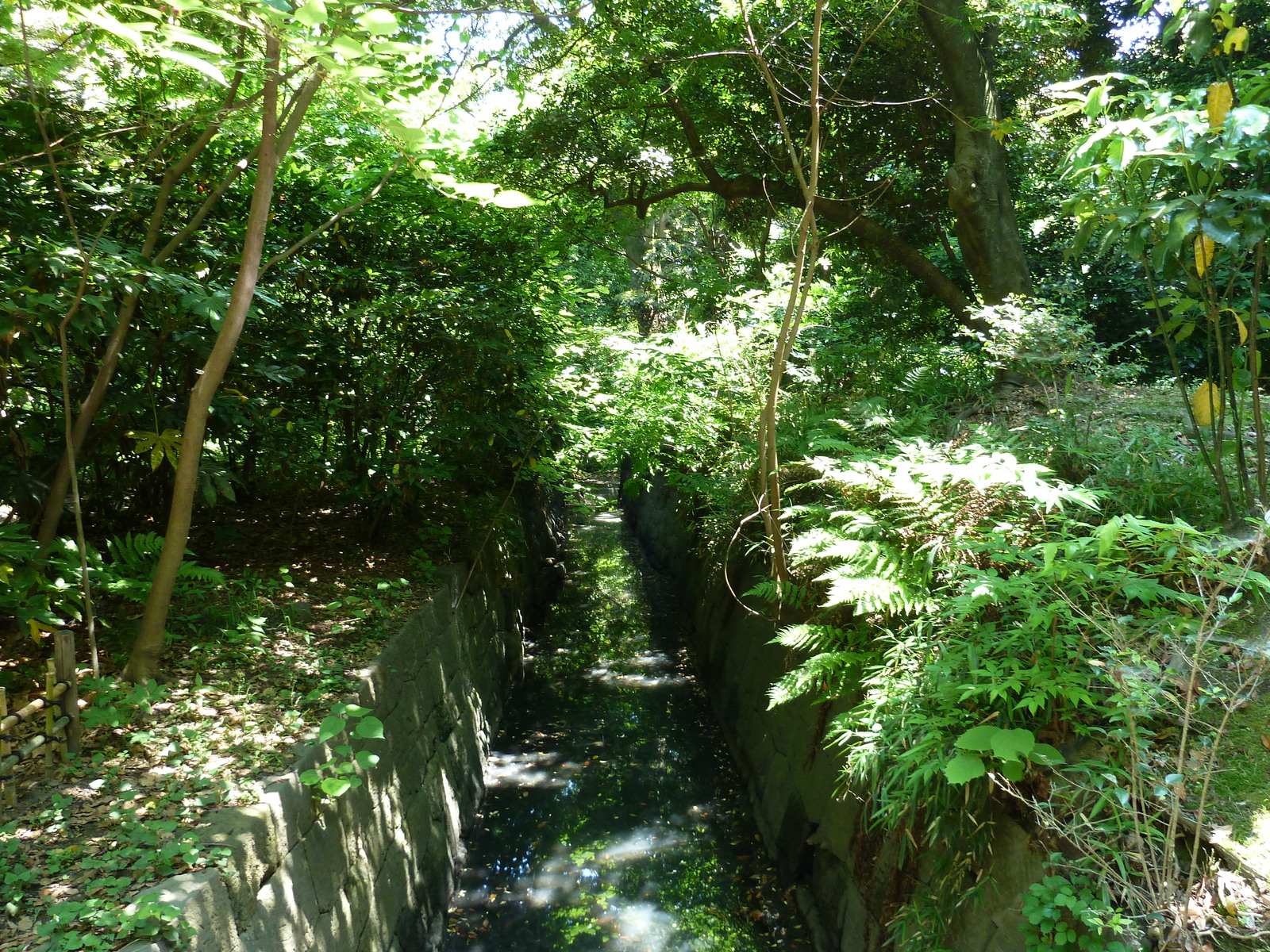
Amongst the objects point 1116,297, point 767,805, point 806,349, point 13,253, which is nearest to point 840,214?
point 806,349

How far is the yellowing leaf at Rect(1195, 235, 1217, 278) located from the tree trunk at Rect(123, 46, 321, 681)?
3.78 m

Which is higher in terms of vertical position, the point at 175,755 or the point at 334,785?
the point at 175,755

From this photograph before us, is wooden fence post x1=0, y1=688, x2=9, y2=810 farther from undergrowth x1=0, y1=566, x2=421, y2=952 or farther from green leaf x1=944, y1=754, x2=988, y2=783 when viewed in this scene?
green leaf x1=944, y1=754, x2=988, y2=783

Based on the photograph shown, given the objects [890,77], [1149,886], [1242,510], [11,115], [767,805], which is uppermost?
[890,77]

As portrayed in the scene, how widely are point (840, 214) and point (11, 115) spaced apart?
6889 millimetres

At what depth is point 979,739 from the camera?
2.57 metres

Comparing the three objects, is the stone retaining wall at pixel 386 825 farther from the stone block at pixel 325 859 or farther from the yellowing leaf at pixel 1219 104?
the yellowing leaf at pixel 1219 104

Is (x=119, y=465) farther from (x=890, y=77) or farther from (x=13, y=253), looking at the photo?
(x=890, y=77)


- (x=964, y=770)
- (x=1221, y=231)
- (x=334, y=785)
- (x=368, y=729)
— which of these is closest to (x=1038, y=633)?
(x=964, y=770)

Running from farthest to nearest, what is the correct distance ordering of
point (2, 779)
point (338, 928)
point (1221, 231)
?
point (338, 928) < point (1221, 231) < point (2, 779)

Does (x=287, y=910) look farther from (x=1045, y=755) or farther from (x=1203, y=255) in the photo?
(x=1203, y=255)

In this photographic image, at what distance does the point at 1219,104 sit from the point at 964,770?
2588 mm

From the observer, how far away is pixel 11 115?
3.70 metres

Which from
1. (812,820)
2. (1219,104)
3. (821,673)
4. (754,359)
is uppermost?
(1219,104)
